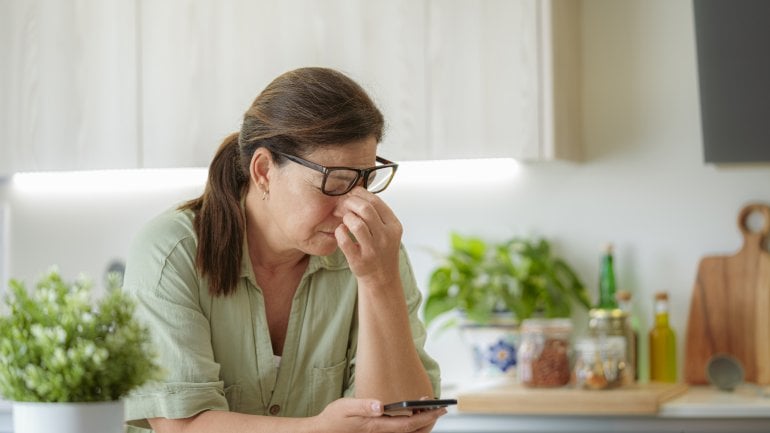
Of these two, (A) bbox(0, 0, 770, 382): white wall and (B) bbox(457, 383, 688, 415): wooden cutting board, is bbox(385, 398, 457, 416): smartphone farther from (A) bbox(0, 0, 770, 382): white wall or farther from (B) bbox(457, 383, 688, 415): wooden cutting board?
(A) bbox(0, 0, 770, 382): white wall

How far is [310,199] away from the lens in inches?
71.6

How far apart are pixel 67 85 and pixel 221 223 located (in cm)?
163

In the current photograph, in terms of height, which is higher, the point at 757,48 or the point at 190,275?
the point at 757,48

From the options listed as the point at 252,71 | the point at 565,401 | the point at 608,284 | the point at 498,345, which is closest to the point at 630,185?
the point at 608,284

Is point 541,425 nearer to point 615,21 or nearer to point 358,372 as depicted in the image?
point 358,372

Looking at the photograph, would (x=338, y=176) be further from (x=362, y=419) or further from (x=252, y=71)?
(x=252, y=71)

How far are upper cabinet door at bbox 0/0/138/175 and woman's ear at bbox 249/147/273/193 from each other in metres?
1.46

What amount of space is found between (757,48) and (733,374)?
875mm

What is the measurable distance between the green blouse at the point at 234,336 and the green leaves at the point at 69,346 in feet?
1.65

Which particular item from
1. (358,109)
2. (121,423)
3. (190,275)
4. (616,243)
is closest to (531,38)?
(616,243)

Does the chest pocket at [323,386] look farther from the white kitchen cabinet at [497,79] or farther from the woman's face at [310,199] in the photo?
the white kitchen cabinet at [497,79]

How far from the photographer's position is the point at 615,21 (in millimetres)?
3268

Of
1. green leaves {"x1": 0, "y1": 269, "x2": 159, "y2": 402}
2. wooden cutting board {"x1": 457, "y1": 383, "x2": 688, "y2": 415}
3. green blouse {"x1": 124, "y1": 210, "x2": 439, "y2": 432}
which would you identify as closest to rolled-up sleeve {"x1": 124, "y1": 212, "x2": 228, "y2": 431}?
green blouse {"x1": 124, "y1": 210, "x2": 439, "y2": 432}

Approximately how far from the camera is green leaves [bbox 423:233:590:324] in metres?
3.17
